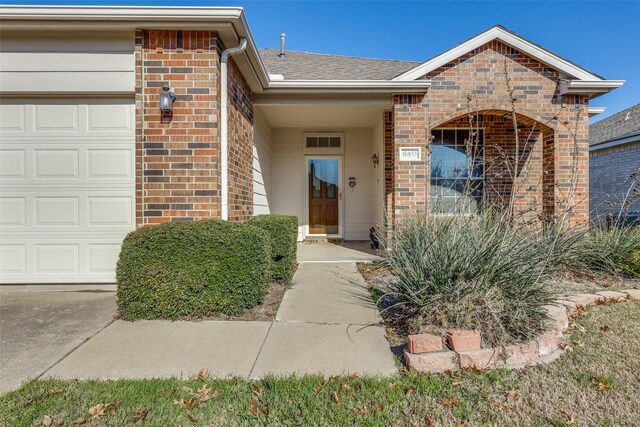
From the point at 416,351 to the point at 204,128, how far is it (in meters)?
3.41

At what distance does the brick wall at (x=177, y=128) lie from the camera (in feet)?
12.6

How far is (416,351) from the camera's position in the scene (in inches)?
86.0

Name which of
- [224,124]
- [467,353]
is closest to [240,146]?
[224,124]

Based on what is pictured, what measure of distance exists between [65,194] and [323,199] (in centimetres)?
536

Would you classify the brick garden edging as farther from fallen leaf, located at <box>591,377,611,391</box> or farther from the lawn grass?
fallen leaf, located at <box>591,377,611,391</box>

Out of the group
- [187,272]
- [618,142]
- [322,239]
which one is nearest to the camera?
[187,272]

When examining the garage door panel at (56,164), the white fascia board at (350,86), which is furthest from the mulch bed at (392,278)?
the garage door panel at (56,164)

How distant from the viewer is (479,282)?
102 inches

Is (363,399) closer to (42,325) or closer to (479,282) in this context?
(479,282)

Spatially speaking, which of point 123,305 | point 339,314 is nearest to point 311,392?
point 339,314

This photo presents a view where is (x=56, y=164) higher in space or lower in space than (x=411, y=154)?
lower

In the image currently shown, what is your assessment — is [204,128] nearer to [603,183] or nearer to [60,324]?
[60,324]

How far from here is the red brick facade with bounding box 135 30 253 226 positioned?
3.86 metres

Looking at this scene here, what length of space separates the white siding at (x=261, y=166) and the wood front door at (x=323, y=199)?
45.7 inches
